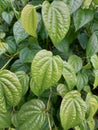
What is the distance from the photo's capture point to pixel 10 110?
1074 mm

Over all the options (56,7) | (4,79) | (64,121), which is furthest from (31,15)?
(64,121)

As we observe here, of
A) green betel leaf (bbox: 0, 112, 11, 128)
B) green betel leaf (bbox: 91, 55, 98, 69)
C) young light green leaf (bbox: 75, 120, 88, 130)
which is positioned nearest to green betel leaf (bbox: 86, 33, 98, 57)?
green betel leaf (bbox: 91, 55, 98, 69)

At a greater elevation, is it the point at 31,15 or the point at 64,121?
the point at 31,15

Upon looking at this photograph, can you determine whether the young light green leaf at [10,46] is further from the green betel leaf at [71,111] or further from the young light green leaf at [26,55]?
the green betel leaf at [71,111]

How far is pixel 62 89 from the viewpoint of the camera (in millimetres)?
1026

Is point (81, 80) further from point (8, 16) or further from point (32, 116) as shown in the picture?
point (8, 16)

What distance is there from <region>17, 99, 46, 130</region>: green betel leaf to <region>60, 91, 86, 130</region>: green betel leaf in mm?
87

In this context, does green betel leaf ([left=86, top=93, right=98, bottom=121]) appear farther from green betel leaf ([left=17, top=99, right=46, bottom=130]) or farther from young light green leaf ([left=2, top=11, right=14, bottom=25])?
young light green leaf ([left=2, top=11, right=14, bottom=25])

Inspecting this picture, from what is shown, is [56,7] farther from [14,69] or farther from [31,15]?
[14,69]

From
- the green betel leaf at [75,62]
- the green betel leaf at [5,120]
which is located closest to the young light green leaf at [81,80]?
the green betel leaf at [75,62]

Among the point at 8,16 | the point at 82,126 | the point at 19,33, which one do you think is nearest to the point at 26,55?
the point at 19,33

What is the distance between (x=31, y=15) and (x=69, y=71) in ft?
0.68

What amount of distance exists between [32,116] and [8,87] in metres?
0.15

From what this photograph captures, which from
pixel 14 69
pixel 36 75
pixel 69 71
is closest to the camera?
pixel 36 75
